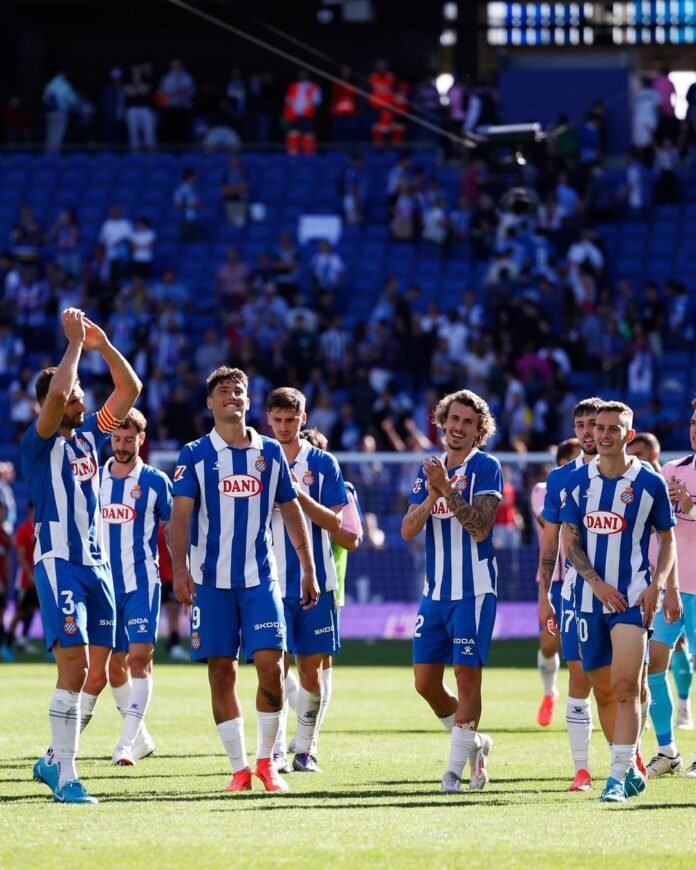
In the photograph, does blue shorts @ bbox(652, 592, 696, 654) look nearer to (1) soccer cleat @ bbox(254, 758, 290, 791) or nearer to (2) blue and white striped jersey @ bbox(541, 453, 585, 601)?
(2) blue and white striped jersey @ bbox(541, 453, 585, 601)

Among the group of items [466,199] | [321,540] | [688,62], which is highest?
[688,62]

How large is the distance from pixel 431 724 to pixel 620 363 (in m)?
14.2

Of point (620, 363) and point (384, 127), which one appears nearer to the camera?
point (620, 363)

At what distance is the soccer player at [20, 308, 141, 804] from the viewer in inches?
352

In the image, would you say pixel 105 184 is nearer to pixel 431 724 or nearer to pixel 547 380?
pixel 547 380

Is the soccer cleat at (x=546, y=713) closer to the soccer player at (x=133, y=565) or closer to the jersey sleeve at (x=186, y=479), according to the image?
the soccer player at (x=133, y=565)

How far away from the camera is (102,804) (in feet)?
29.3

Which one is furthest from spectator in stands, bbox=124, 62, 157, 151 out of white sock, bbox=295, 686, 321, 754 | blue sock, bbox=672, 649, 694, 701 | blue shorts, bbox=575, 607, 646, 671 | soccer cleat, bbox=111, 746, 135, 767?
blue shorts, bbox=575, 607, 646, 671

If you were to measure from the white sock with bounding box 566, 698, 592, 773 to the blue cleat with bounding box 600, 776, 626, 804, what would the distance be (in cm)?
74

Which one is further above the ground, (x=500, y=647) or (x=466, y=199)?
(x=466, y=199)

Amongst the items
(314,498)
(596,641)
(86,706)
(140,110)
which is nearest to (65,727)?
(86,706)

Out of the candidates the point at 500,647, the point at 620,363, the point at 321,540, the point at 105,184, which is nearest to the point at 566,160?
the point at 620,363

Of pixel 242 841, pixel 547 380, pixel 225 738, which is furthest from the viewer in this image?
pixel 547 380

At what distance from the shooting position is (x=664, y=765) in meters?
10.6
